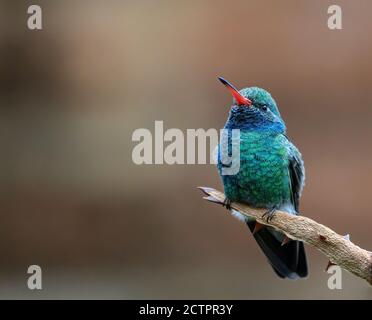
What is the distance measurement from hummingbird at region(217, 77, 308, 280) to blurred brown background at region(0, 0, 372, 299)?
3149 millimetres

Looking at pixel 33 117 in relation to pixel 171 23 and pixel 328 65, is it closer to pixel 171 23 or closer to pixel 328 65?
pixel 171 23

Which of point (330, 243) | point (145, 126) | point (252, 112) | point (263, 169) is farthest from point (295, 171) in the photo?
point (145, 126)

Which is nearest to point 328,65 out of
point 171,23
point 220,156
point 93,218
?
point 171,23

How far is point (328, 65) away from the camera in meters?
6.88

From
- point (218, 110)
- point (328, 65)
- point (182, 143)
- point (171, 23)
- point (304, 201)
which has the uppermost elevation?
point (171, 23)

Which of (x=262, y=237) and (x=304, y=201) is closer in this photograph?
(x=262, y=237)

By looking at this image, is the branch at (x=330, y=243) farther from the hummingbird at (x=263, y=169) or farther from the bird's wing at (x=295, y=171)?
the bird's wing at (x=295, y=171)

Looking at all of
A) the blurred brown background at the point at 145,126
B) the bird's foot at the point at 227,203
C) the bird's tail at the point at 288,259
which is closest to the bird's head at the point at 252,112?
the bird's foot at the point at 227,203

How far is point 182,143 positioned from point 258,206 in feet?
4.03

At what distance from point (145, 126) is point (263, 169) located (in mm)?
3603

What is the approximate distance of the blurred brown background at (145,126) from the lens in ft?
22.4

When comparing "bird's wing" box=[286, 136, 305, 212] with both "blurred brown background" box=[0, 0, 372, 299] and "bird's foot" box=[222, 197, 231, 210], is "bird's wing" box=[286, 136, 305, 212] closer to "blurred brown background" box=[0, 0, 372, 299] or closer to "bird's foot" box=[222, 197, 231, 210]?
"bird's foot" box=[222, 197, 231, 210]

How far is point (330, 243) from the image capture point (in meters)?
2.21

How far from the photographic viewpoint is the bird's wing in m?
3.60
